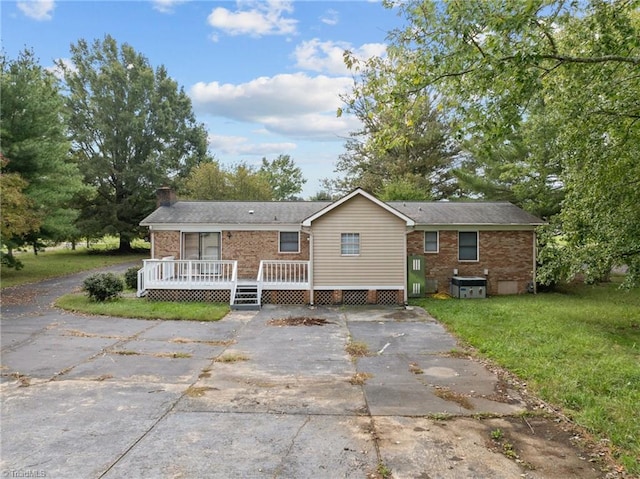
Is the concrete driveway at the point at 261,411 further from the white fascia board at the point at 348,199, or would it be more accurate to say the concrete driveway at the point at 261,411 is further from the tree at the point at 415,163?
the tree at the point at 415,163

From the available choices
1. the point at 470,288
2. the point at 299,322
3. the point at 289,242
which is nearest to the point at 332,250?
the point at 289,242

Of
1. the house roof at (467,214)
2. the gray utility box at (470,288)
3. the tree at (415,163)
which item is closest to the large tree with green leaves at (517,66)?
the gray utility box at (470,288)

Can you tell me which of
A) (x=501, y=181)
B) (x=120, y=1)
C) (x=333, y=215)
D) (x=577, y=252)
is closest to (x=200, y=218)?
(x=333, y=215)

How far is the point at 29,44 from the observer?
2075 cm

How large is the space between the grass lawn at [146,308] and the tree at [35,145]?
5389 mm

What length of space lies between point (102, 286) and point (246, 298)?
4.51 meters

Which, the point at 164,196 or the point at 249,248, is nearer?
the point at 249,248

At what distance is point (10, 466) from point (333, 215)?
1127 centimetres

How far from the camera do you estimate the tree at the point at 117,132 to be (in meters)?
33.0

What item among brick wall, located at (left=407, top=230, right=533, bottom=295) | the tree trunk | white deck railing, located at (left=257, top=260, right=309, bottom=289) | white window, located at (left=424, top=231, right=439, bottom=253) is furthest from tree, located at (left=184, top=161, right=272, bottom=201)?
white window, located at (left=424, top=231, right=439, bottom=253)

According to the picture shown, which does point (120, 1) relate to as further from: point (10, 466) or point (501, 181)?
point (501, 181)

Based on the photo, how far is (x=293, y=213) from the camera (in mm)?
17484

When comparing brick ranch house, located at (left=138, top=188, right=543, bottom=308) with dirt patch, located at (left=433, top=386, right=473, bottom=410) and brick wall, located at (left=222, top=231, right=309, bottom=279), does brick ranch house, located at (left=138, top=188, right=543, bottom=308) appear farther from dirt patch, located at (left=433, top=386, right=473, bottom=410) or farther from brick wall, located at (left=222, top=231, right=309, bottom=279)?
dirt patch, located at (left=433, top=386, right=473, bottom=410)

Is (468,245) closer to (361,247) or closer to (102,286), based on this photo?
(361,247)
